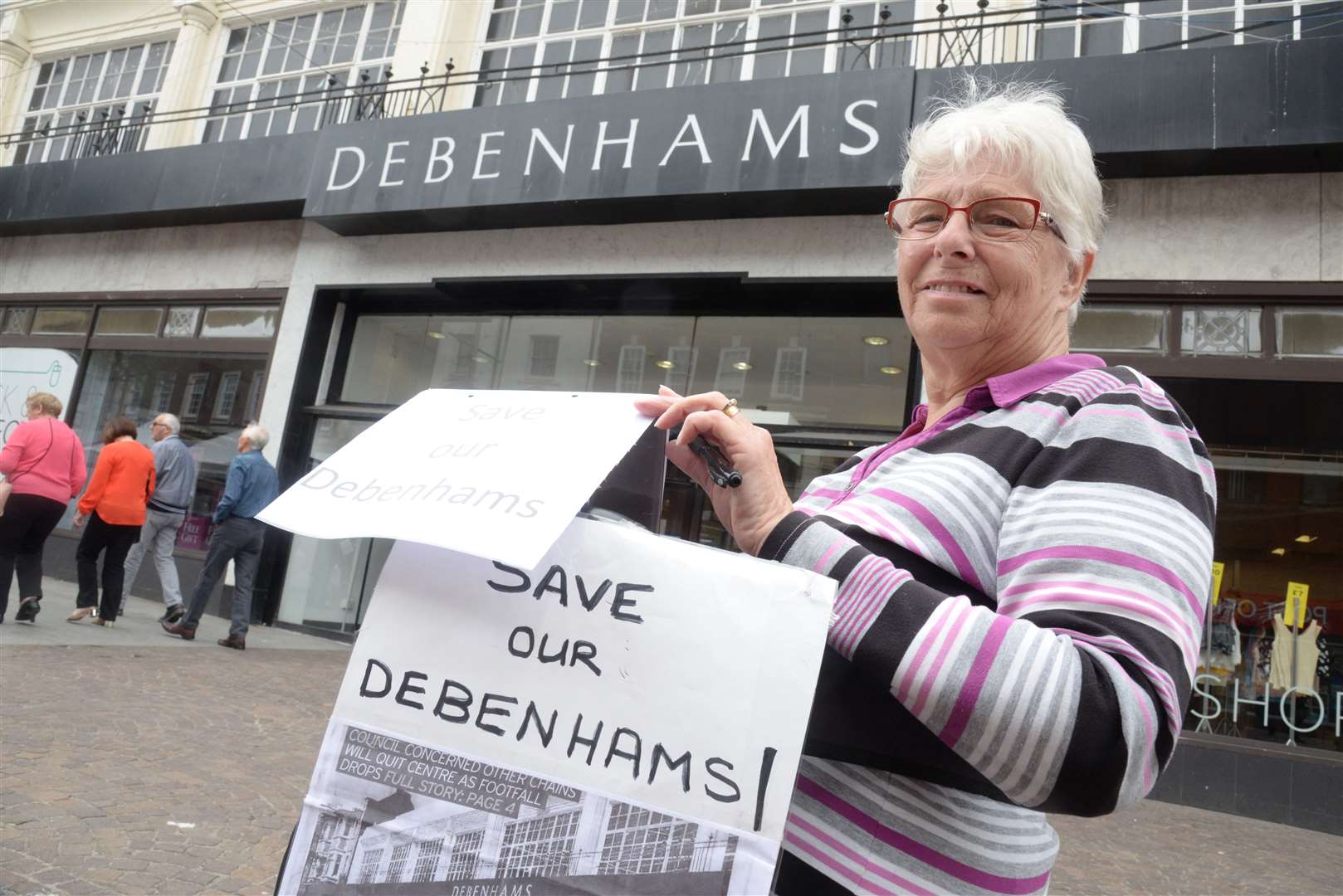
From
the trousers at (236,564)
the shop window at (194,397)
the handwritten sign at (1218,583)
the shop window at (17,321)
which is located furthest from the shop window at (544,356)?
the shop window at (17,321)

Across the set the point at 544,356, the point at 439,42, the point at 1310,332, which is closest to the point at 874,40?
the point at 1310,332

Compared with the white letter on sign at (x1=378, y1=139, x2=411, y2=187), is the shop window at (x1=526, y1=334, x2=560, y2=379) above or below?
below

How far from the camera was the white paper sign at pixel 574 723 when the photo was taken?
894 mm

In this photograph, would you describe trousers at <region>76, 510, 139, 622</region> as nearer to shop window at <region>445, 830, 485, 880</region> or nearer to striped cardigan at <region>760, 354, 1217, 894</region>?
shop window at <region>445, 830, 485, 880</region>

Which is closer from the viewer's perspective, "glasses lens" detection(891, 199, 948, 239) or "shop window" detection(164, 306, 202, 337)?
"glasses lens" detection(891, 199, 948, 239)

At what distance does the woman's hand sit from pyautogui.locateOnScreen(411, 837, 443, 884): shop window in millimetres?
486

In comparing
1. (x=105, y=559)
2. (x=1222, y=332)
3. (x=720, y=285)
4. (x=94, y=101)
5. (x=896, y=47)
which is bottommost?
(x=105, y=559)

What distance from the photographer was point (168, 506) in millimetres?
8055

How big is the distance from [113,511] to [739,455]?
26.4 ft

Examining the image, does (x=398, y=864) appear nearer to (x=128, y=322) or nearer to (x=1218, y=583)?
(x=1218, y=583)

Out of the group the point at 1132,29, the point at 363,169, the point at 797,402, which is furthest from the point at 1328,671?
the point at 363,169

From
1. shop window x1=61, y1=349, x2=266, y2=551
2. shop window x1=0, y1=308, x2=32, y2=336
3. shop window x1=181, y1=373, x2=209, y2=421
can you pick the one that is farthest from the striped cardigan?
shop window x1=0, y1=308, x2=32, y2=336

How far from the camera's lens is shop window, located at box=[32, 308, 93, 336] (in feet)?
39.1

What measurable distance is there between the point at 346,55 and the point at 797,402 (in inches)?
317
